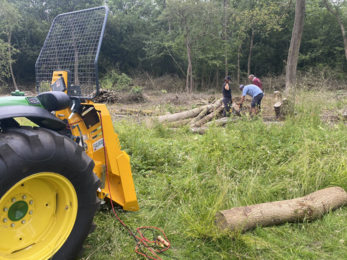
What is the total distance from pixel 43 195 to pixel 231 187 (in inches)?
90.4

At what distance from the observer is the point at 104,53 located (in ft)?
105

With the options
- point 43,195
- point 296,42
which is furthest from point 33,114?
point 296,42

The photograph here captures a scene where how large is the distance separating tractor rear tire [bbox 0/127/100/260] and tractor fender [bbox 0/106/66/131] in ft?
0.35

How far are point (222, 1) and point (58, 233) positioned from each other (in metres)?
30.2

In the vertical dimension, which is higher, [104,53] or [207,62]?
[104,53]

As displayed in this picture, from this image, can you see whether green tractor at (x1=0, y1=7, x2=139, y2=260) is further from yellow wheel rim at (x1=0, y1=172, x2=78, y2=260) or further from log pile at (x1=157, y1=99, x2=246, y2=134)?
log pile at (x1=157, y1=99, x2=246, y2=134)

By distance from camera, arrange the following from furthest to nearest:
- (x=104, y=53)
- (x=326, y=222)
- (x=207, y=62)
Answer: (x=104, y=53), (x=207, y=62), (x=326, y=222)

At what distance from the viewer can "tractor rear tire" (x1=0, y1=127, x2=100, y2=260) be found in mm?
1673

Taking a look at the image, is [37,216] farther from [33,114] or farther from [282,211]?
[282,211]

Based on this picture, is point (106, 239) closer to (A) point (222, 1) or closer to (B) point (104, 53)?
(A) point (222, 1)

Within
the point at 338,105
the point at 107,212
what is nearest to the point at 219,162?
the point at 107,212

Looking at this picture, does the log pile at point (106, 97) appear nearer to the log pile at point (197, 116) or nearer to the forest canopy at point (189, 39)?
the log pile at point (197, 116)

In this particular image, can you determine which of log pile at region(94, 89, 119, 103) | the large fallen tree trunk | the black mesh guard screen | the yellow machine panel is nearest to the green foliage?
log pile at region(94, 89, 119, 103)

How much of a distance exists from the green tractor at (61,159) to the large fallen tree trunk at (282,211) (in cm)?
110
